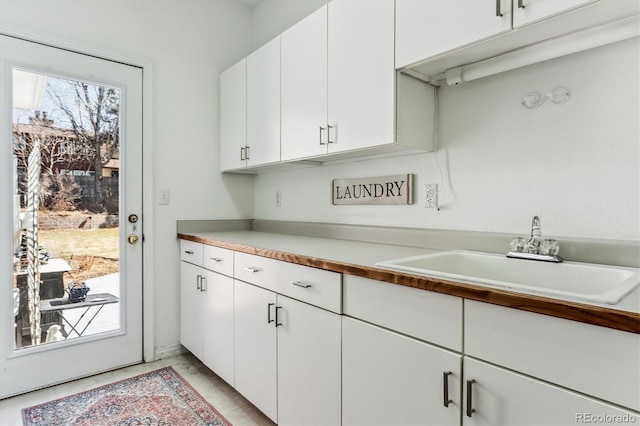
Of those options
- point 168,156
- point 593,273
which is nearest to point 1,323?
point 168,156

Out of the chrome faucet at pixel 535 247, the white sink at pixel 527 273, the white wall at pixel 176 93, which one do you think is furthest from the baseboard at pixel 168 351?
the chrome faucet at pixel 535 247

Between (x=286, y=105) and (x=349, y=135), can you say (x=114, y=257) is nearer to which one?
(x=286, y=105)

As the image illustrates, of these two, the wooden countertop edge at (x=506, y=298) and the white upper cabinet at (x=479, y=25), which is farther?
the white upper cabinet at (x=479, y=25)

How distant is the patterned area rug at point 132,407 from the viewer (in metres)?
1.75

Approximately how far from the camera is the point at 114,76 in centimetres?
225

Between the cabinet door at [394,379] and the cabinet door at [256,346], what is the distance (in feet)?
1.56

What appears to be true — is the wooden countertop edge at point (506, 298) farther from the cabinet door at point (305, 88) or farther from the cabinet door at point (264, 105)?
the cabinet door at point (264, 105)

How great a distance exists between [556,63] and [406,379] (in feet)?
4.05

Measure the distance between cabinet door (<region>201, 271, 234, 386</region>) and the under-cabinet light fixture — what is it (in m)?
1.53

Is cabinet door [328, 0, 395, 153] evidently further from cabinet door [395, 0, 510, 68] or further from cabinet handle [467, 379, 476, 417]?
cabinet handle [467, 379, 476, 417]

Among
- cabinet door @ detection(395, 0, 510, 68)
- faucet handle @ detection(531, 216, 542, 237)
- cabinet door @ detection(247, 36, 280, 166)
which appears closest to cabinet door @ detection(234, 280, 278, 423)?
cabinet door @ detection(247, 36, 280, 166)

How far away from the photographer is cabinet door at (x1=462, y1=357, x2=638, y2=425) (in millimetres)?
730

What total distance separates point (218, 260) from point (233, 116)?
107cm

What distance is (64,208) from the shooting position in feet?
6.90
